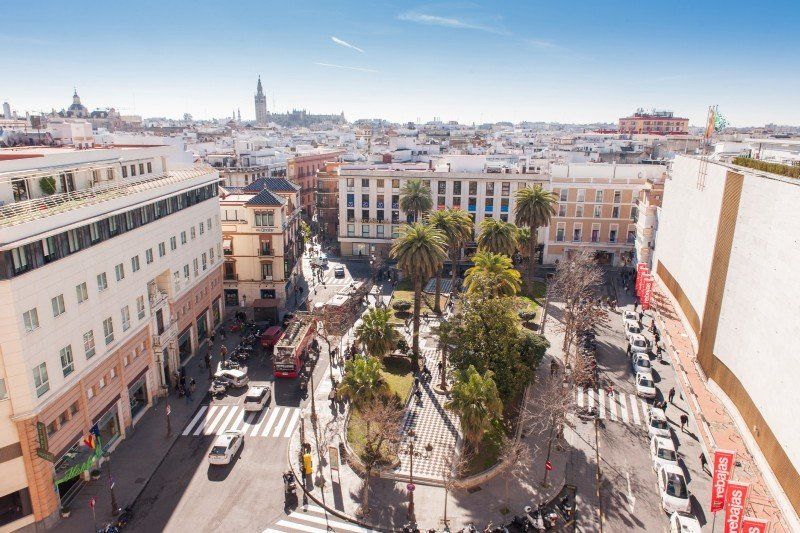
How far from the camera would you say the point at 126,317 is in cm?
4197

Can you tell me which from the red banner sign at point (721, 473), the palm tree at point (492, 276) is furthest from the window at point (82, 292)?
the red banner sign at point (721, 473)

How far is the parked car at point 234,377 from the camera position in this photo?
4978cm

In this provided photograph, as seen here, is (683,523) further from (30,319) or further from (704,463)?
(30,319)

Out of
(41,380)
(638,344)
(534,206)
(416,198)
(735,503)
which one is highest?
(534,206)

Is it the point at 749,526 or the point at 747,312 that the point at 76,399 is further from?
the point at 747,312

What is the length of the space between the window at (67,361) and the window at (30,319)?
118 inches

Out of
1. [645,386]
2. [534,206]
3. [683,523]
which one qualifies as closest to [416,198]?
[534,206]

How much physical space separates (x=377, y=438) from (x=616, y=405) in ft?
74.6

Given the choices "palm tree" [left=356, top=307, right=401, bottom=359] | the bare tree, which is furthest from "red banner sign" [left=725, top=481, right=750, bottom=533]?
"palm tree" [left=356, top=307, right=401, bottom=359]

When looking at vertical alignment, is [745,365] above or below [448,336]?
above

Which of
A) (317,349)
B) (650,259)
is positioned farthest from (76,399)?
(650,259)

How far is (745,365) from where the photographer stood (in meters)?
33.0

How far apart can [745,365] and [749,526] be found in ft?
38.1

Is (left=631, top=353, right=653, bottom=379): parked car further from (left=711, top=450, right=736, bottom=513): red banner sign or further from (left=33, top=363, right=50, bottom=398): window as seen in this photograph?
(left=33, top=363, right=50, bottom=398): window
